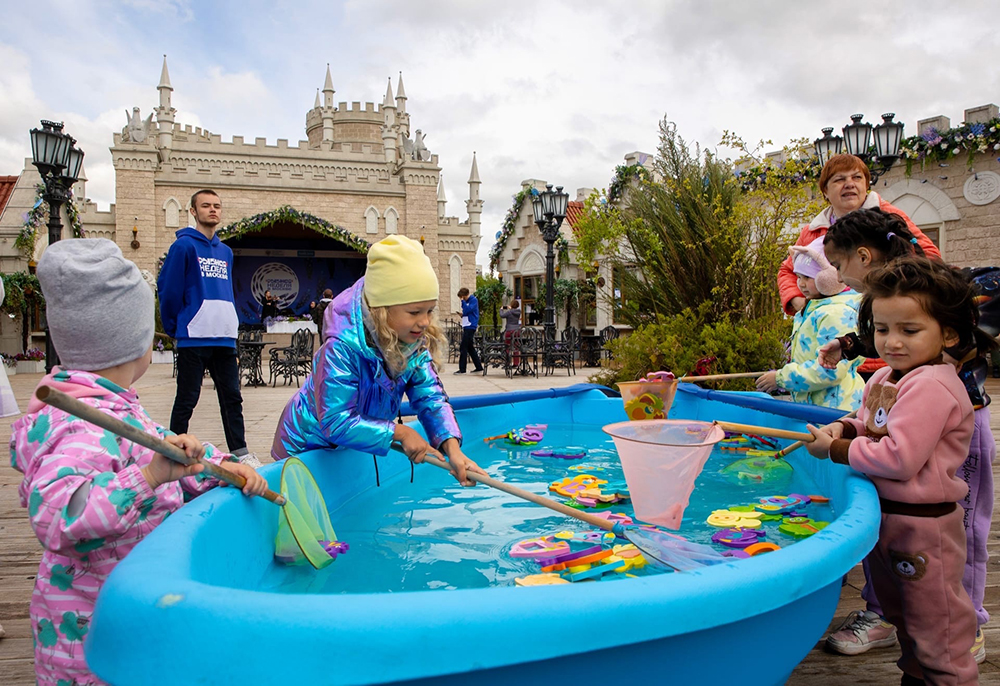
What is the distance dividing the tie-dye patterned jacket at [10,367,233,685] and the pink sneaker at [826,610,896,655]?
2145mm

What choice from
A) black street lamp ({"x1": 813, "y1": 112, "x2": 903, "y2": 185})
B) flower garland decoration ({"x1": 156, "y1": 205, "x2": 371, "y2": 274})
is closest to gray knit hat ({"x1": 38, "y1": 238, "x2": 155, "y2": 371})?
black street lamp ({"x1": 813, "y1": 112, "x2": 903, "y2": 185})

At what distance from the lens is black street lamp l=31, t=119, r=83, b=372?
29.7ft

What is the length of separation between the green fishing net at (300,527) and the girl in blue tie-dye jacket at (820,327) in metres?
2.16

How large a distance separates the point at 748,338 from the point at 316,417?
4.43 meters

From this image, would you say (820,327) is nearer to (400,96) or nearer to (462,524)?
(462,524)

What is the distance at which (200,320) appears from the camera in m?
4.70

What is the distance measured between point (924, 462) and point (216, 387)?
172 inches

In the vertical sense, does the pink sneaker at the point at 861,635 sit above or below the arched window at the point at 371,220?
below

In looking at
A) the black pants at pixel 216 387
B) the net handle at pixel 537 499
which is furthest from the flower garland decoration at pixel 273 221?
the net handle at pixel 537 499

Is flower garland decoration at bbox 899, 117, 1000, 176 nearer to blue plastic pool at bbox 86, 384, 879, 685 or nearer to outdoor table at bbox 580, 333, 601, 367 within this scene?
outdoor table at bbox 580, 333, 601, 367

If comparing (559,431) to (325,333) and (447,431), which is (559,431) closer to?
(447,431)

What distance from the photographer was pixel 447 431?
2.90m

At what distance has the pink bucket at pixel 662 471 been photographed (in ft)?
7.76

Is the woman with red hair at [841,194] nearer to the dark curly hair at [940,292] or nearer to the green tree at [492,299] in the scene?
the dark curly hair at [940,292]
